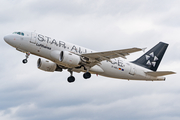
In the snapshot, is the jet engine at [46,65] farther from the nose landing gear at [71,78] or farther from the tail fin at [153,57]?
the tail fin at [153,57]

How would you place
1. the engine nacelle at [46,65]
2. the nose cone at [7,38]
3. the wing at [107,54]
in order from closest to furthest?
the wing at [107,54], the nose cone at [7,38], the engine nacelle at [46,65]

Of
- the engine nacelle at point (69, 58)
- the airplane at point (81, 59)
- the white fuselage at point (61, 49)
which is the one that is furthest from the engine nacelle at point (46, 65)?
the engine nacelle at point (69, 58)

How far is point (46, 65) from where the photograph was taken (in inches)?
1773

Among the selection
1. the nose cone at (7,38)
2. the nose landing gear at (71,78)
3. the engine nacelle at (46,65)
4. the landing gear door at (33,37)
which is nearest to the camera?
the nose cone at (7,38)

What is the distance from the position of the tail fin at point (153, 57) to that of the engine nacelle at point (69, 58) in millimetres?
10419

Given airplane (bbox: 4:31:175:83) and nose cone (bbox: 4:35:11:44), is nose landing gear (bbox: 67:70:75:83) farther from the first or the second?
nose cone (bbox: 4:35:11:44)

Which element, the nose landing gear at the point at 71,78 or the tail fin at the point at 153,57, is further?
the tail fin at the point at 153,57

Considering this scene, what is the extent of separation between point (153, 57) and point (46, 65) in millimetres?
15113

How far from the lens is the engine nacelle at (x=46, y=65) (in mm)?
45025

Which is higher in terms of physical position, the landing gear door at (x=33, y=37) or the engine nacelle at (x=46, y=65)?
the landing gear door at (x=33, y=37)

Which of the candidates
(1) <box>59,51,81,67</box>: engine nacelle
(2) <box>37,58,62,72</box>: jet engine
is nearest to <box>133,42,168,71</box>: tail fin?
(1) <box>59,51,81,67</box>: engine nacelle

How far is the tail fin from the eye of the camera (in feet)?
157

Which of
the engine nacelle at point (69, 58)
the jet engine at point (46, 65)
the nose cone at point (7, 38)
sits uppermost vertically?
the nose cone at point (7, 38)

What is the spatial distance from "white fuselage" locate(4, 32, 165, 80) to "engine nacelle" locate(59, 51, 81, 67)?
2.87 ft
